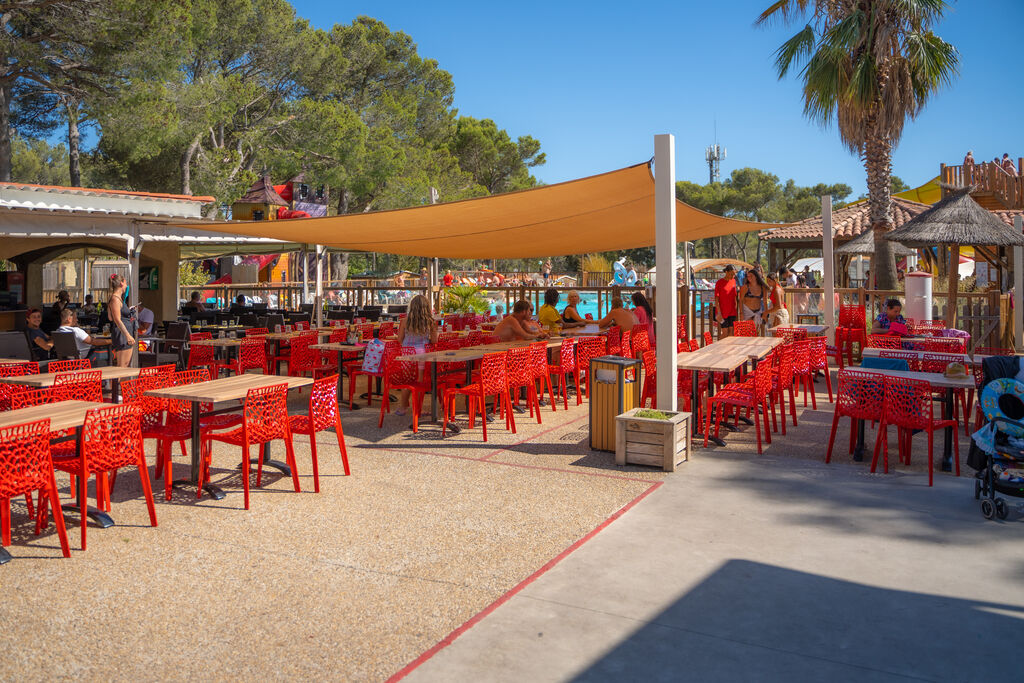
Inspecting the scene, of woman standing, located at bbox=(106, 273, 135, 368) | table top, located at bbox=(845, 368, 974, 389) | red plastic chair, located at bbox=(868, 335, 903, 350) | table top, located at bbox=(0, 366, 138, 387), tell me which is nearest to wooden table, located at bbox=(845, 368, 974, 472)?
table top, located at bbox=(845, 368, 974, 389)

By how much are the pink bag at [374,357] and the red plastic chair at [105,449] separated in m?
3.39

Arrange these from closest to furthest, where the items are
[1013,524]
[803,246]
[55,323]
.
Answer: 1. [1013,524]
2. [55,323]
3. [803,246]

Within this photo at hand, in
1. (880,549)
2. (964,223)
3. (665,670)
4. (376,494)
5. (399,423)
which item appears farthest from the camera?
(964,223)

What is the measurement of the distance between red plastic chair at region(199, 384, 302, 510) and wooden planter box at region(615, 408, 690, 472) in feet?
7.86

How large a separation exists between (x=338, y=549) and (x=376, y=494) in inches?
41.5

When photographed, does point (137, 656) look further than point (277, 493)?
No

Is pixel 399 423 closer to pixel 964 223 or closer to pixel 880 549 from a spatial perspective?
pixel 880 549

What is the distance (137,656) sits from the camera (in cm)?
294

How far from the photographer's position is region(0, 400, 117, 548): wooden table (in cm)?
398

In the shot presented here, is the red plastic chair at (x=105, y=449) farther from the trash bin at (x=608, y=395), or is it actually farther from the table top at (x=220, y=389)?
the trash bin at (x=608, y=395)

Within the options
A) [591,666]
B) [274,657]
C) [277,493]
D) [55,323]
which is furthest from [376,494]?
[55,323]

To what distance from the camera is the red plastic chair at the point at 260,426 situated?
189 inches

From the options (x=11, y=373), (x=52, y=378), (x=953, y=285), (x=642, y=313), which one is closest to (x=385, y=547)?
(x=52, y=378)

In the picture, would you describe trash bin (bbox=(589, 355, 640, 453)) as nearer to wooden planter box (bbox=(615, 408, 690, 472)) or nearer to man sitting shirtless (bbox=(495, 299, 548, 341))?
wooden planter box (bbox=(615, 408, 690, 472))
